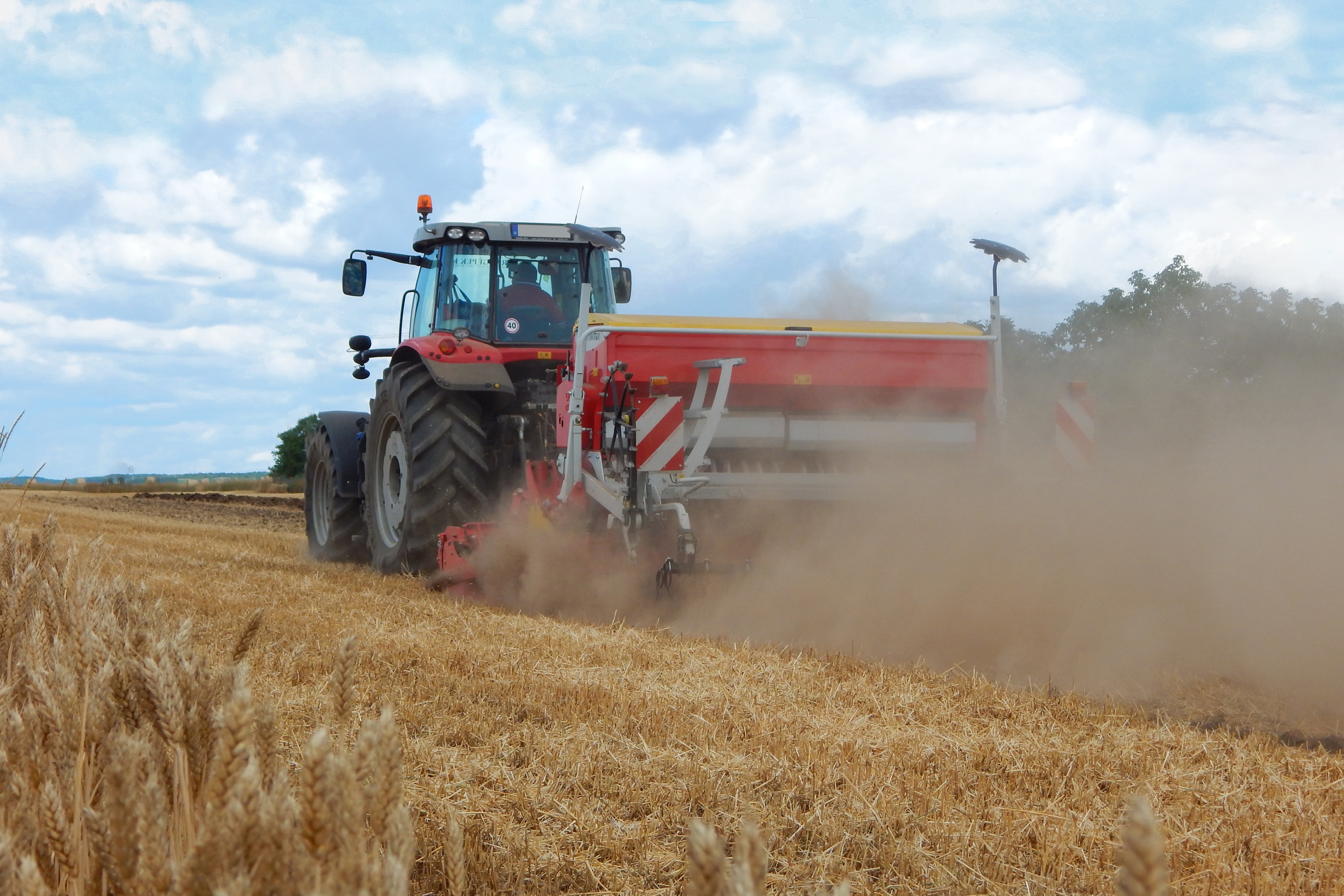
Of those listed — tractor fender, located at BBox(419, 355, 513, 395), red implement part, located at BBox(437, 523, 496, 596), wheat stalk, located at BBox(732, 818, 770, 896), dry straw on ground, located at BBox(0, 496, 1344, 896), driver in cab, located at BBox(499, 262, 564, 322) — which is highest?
driver in cab, located at BBox(499, 262, 564, 322)

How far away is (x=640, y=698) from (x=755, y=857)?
2.87 m

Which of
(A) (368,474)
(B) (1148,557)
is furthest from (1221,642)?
(A) (368,474)

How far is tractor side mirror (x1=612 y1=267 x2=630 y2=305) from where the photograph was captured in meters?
8.52

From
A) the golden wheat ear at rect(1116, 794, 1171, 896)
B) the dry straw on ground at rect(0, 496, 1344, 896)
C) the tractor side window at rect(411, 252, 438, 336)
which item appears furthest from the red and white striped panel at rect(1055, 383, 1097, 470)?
the golden wheat ear at rect(1116, 794, 1171, 896)

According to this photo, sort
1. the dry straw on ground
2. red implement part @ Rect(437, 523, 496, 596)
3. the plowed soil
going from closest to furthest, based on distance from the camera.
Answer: the dry straw on ground, red implement part @ Rect(437, 523, 496, 596), the plowed soil

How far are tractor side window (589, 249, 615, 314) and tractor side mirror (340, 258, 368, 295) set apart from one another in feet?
5.45

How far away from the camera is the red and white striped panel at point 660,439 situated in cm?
593

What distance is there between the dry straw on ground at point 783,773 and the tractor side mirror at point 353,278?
4.05m

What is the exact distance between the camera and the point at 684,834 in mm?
2428

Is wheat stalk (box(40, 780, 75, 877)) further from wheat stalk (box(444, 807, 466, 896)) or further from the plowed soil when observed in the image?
the plowed soil

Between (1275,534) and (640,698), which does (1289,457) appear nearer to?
(1275,534)

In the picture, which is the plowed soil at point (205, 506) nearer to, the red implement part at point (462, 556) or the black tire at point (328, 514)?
the black tire at point (328, 514)

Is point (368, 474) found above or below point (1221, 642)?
above

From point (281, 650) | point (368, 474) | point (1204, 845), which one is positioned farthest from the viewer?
point (368, 474)
